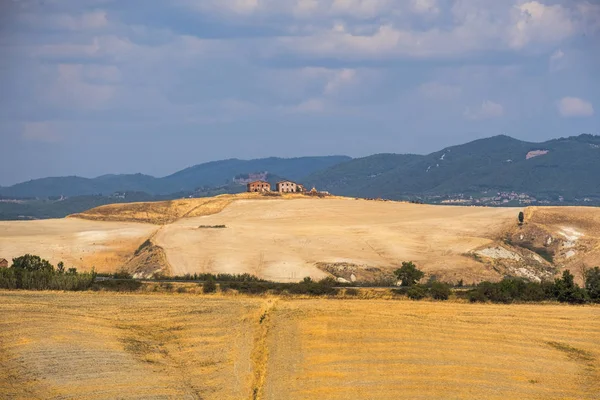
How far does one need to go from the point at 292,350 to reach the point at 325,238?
79.4 m

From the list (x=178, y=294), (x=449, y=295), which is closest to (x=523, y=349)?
(x=449, y=295)

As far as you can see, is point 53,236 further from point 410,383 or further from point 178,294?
point 410,383

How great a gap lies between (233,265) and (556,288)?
44913 millimetres

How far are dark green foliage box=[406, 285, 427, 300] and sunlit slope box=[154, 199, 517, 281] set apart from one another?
2570 cm

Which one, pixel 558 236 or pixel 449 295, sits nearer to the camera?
pixel 449 295

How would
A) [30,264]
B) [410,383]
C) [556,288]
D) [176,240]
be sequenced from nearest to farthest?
[410,383] → [556,288] → [30,264] → [176,240]

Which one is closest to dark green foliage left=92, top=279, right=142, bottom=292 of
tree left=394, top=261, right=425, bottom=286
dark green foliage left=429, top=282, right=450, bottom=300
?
tree left=394, top=261, right=425, bottom=286

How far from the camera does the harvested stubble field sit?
46.3m

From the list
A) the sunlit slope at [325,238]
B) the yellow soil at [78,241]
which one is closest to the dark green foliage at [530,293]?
the sunlit slope at [325,238]

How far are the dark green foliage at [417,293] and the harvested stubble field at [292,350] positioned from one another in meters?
6.00

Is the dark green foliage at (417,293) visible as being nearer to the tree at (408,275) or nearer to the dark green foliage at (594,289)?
the tree at (408,275)

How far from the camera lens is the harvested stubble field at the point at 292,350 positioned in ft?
152

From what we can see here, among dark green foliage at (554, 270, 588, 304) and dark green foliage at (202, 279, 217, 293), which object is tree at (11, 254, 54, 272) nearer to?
dark green foliage at (202, 279, 217, 293)

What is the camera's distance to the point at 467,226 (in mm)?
146250
